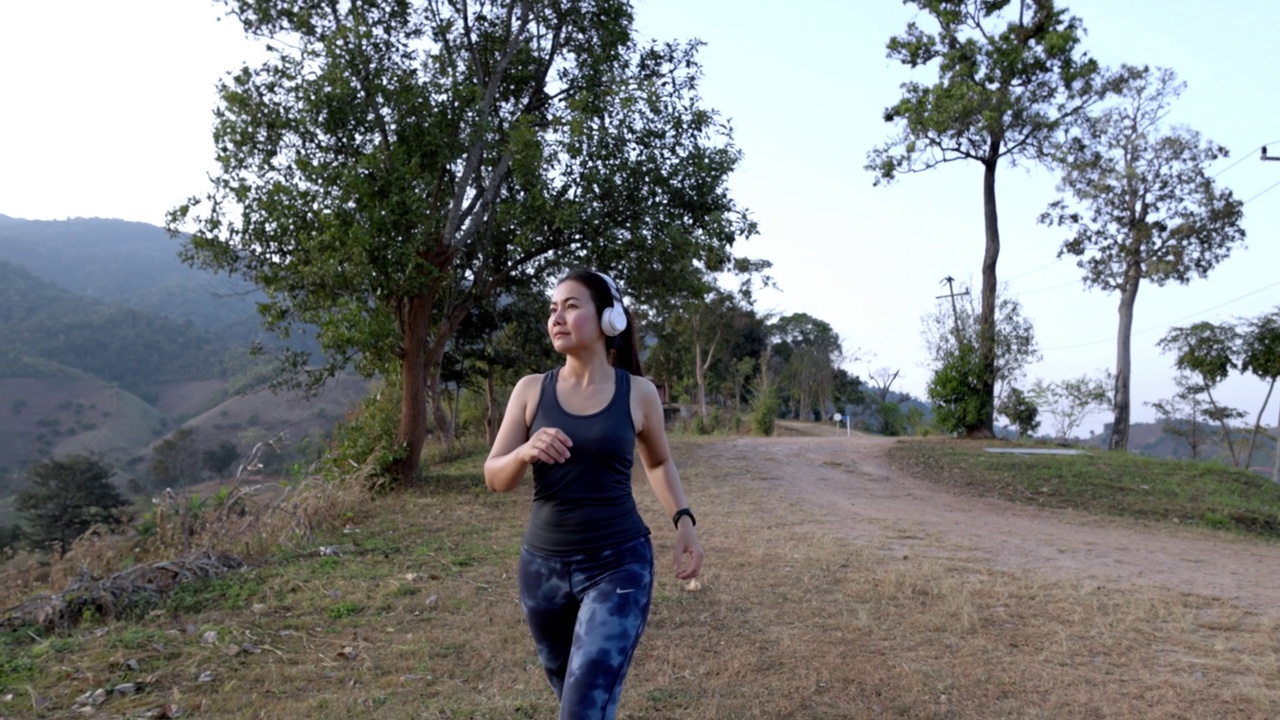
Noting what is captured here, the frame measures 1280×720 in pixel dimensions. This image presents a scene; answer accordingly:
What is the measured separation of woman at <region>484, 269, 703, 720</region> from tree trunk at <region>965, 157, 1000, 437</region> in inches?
743

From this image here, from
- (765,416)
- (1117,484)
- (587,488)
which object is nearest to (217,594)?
(587,488)

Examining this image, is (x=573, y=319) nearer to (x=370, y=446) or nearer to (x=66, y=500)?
(x=370, y=446)

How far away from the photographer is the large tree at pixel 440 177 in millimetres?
11211

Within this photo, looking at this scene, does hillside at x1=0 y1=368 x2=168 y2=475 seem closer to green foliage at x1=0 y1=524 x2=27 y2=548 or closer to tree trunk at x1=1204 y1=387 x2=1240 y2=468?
green foliage at x1=0 y1=524 x2=27 y2=548

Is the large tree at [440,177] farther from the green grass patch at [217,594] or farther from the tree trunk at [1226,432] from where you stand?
the tree trunk at [1226,432]

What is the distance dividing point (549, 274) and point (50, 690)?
10125 millimetres

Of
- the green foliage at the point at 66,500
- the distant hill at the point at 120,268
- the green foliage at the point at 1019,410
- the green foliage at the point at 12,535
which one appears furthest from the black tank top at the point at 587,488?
the distant hill at the point at 120,268

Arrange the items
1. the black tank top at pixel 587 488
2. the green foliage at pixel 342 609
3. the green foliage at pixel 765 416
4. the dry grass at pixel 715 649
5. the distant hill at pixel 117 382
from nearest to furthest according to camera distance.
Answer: the black tank top at pixel 587 488, the dry grass at pixel 715 649, the green foliage at pixel 342 609, the green foliage at pixel 765 416, the distant hill at pixel 117 382

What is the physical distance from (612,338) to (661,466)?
0.46m

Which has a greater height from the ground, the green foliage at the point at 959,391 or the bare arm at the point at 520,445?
the green foliage at the point at 959,391

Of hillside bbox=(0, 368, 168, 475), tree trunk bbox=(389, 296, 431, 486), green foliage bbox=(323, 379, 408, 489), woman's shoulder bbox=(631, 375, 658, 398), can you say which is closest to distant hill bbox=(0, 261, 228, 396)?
hillside bbox=(0, 368, 168, 475)

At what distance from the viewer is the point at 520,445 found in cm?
288

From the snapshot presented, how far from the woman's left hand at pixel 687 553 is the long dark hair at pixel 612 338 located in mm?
536

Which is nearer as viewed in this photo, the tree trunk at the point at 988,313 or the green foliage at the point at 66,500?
the green foliage at the point at 66,500
